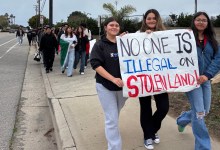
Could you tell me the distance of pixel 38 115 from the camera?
22.4 feet

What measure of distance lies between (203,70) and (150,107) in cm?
79

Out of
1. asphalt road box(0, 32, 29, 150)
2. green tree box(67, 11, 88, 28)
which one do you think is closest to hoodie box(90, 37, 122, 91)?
asphalt road box(0, 32, 29, 150)

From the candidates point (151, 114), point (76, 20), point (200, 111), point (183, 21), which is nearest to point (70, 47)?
point (151, 114)

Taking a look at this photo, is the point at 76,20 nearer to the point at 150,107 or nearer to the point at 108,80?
the point at 150,107

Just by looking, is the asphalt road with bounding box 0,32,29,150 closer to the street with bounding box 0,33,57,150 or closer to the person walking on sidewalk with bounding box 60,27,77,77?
the street with bounding box 0,33,57,150

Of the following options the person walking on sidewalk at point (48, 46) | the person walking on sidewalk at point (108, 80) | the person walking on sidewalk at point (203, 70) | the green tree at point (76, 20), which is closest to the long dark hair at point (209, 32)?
the person walking on sidewalk at point (203, 70)

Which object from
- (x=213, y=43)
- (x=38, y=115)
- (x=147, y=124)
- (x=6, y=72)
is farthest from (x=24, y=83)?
(x=213, y=43)

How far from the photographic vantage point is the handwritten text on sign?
3.90m

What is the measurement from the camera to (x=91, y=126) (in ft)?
17.5

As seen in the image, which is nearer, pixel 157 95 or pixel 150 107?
pixel 157 95

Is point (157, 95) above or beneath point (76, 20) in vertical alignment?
beneath

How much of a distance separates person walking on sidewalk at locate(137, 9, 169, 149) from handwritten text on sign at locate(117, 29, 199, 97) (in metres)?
0.13

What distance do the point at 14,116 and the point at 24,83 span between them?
398 centimetres

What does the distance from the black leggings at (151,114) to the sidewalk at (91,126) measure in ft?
0.81
